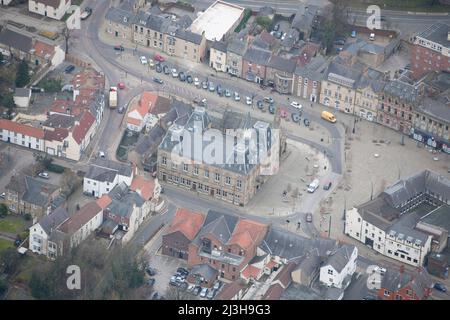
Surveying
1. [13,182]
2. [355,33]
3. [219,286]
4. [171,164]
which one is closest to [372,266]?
[219,286]

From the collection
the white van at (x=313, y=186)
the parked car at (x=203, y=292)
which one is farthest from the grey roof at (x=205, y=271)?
the white van at (x=313, y=186)

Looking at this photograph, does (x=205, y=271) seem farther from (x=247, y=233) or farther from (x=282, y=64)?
(x=282, y=64)

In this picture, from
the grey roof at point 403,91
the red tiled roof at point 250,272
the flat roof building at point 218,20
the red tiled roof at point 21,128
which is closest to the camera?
the red tiled roof at point 250,272

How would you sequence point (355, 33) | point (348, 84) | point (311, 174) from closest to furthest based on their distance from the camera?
point (311, 174) → point (348, 84) → point (355, 33)

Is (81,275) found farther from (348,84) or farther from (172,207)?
(348,84)

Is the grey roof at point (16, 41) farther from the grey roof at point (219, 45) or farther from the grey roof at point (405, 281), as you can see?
the grey roof at point (405, 281)

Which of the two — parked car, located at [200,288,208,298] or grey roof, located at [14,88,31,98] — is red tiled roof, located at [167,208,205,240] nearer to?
parked car, located at [200,288,208,298]
